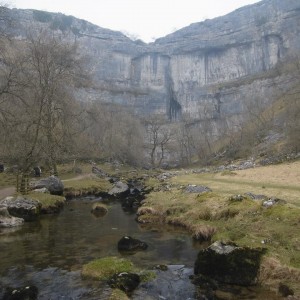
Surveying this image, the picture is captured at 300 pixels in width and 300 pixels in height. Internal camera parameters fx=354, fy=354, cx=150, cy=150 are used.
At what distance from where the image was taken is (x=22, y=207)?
22.4 metres

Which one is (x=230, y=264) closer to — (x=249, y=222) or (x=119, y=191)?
(x=249, y=222)

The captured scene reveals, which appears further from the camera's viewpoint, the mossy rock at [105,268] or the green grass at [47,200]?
the green grass at [47,200]

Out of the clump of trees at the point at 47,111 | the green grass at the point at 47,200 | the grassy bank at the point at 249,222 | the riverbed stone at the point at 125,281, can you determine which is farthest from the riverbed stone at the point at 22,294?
the clump of trees at the point at 47,111

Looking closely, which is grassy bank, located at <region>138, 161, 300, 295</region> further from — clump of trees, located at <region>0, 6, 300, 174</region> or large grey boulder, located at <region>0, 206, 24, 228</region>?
clump of trees, located at <region>0, 6, 300, 174</region>

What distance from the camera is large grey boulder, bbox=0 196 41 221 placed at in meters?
22.0

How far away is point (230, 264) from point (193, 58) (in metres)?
173

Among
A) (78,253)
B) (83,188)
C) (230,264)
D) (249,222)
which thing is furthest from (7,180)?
(230,264)

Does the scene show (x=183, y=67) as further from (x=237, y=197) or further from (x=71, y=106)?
(x=237, y=197)

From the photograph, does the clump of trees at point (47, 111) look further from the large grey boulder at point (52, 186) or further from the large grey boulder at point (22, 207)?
the large grey boulder at point (22, 207)

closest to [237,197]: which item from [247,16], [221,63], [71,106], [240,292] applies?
[240,292]

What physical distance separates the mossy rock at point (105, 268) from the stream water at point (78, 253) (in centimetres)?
33

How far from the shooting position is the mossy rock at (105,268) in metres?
11.5

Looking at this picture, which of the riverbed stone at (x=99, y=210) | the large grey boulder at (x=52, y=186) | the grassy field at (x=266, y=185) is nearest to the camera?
the grassy field at (x=266, y=185)

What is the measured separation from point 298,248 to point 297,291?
2.36 meters
